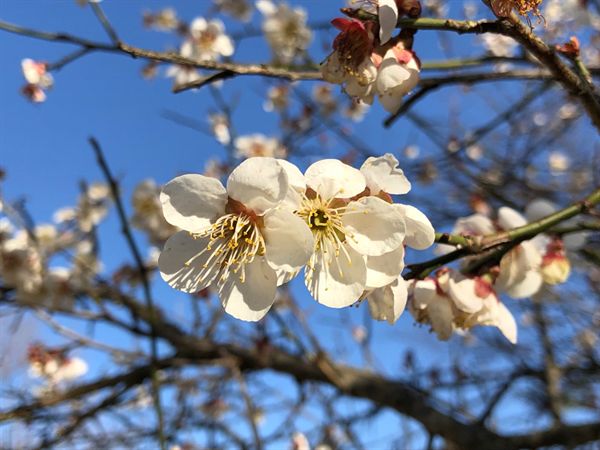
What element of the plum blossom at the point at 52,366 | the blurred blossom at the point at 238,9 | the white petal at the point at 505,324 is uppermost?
the blurred blossom at the point at 238,9

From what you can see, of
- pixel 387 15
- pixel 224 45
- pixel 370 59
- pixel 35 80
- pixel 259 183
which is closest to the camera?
pixel 259 183

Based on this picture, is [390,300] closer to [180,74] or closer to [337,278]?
[337,278]

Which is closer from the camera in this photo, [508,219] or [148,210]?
[508,219]

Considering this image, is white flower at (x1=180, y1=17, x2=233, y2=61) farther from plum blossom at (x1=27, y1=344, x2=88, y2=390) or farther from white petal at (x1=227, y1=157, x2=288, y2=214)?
white petal at (x1=227, y1=157, x2=288, y2=214)

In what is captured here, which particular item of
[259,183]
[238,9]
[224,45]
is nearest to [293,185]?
[259,183]

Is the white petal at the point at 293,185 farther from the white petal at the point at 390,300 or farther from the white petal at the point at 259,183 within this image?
the white petal at the point at 390,300

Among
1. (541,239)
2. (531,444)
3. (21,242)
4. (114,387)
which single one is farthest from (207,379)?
(541,239)

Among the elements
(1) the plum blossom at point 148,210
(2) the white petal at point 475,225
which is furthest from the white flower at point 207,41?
(2) the white petal at point 475,225
